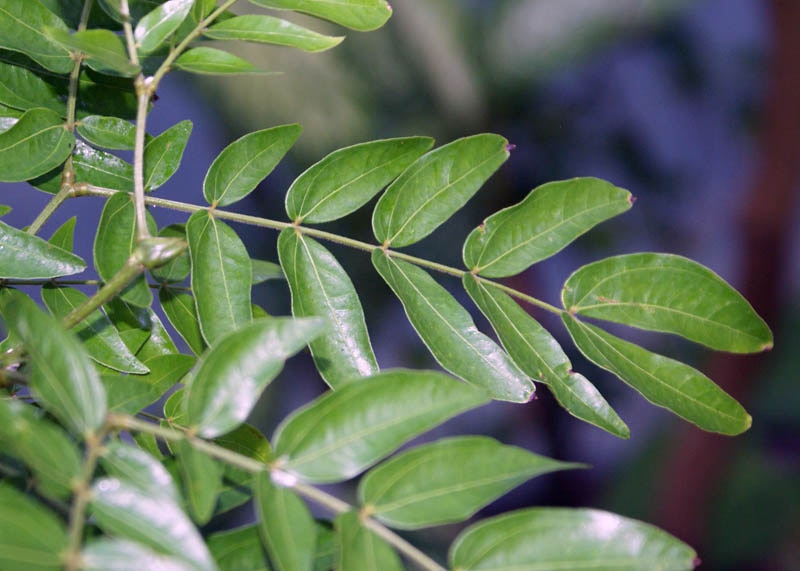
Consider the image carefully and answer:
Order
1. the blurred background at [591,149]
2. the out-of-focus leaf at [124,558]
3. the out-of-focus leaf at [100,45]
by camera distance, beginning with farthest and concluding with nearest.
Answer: the blurred background at [591,149] < the out-of-focus leaf at [100,45] < the out-of-focus leaf at [124,558]

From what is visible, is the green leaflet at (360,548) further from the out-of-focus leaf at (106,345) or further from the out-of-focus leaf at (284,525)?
the out-of-focus leaf at (106,345)

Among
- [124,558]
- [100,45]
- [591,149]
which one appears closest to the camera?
[124,558]

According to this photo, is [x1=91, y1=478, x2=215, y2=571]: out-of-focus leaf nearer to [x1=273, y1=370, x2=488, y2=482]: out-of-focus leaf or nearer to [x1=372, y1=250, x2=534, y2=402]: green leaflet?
[x1=273, y1=370, x2=488, y2=482]: out-of-focus leaf

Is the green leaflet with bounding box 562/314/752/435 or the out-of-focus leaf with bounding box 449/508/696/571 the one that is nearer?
the out-of-focus leaf with bounding box 449/508/696/571

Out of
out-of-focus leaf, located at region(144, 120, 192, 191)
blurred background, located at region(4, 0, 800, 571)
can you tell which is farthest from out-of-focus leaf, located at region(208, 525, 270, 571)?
blurred background, located at region(4, 0, 800, 571)

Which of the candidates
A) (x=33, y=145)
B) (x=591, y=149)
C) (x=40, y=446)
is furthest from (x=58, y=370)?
(x=591, y=149)

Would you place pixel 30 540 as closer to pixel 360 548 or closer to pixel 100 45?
pixel 360 548

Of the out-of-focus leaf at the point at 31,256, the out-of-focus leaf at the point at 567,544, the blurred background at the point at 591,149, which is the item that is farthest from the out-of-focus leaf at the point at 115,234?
the blurred background at the point at 591,149
